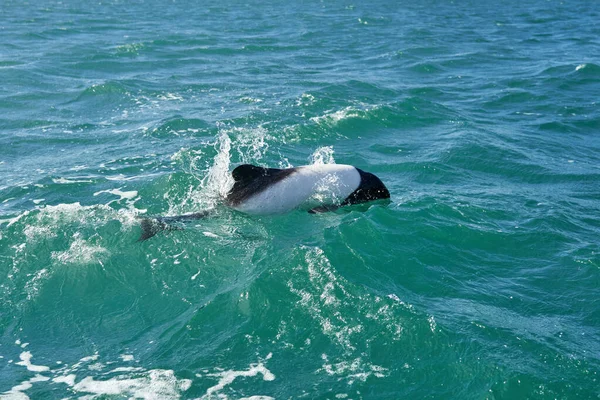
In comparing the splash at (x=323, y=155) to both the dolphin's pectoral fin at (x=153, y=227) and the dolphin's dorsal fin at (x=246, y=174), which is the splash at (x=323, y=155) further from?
the dolphin's pectoral fin at (x=153, y=227)

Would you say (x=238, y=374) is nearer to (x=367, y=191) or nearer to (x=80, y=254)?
(x=80, y=254)

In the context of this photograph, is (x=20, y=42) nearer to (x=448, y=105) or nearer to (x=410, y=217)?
(x=448, y=105)

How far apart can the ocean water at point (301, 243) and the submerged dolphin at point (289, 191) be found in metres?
0.24

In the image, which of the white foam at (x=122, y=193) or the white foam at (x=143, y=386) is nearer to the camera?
the white foam at (x=143, y=386)

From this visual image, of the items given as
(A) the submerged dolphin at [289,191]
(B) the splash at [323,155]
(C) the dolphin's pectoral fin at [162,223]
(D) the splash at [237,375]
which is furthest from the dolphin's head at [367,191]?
(D) the splash at [237,375]

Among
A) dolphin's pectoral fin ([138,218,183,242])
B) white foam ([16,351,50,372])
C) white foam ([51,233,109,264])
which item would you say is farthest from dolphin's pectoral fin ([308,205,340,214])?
white foam ([16,351,50,372])

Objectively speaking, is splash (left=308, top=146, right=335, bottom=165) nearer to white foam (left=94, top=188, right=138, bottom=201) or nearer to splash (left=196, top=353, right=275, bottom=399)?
→ white foam (left=94, top=188, right=138, bottom=201)

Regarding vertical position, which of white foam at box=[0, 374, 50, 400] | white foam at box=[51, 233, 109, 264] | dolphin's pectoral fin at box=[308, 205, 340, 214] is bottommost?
white foam at box=[0, 374, 50, 400]

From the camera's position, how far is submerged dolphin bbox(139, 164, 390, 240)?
1335 cm

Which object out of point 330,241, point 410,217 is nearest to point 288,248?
point 330,241

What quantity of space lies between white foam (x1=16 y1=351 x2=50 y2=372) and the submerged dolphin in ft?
11.5

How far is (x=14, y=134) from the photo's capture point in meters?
20.7

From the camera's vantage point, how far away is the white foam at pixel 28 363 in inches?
381

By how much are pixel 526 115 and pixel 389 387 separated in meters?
17.0
